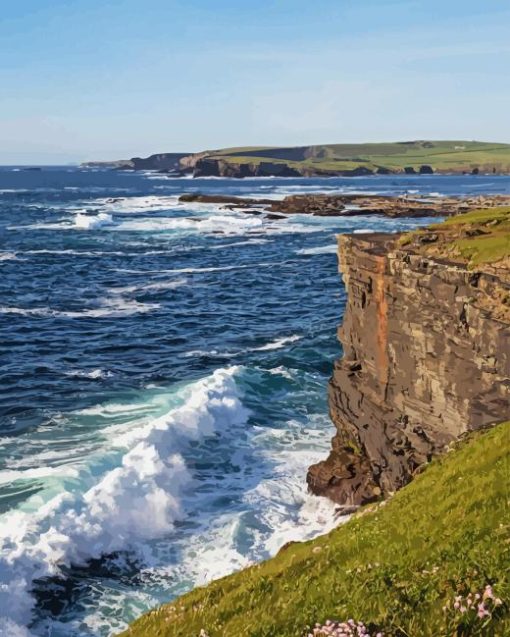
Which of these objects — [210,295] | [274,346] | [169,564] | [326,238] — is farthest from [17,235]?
[169,564]

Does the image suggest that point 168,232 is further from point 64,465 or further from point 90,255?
point 64,465

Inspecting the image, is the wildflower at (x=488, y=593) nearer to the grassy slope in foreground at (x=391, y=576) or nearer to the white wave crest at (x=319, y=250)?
the grassy slope in foreground at (x=391, y=576)

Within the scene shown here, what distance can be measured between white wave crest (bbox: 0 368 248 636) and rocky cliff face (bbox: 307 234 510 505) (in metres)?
5.02

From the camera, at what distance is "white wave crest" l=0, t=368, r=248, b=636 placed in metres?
17.0

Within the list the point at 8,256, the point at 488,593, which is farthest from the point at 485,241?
the point at 8,256

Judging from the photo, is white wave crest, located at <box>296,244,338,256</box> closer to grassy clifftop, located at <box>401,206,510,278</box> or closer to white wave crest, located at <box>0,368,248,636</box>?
grassy clifftop, located at <box>401,206,510,278</box>

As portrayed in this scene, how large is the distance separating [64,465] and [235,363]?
1386 cm

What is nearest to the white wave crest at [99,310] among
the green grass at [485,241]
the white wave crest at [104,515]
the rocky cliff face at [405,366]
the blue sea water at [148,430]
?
the blue sea water at [148,430]

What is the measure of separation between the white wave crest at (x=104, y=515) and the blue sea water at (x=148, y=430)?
0.05 metres

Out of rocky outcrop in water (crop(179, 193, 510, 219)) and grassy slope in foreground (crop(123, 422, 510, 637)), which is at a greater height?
rocky outcrop in water (crop(179, 193, 510, 219))

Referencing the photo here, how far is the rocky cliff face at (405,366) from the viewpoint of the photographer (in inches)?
706

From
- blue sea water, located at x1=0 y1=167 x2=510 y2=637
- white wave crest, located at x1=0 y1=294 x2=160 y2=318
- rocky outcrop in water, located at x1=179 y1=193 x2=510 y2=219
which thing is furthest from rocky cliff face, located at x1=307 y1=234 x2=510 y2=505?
rocky outcrop in water, located at x1=179 y1=193 x2=510 y2=219

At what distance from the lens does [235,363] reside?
35188 millimetres

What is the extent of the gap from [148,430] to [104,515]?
552 centimetres
